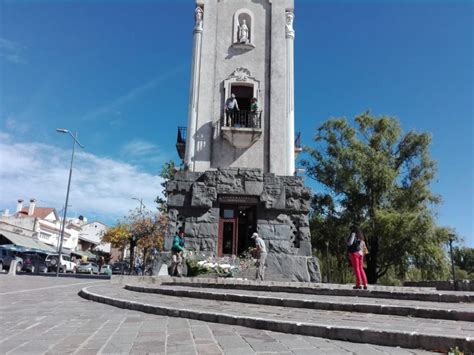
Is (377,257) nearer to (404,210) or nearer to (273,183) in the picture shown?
(404,210)

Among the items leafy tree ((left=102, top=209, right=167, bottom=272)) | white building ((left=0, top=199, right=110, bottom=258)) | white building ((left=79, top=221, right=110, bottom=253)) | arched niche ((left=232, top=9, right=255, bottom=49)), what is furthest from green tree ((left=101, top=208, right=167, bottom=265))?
white building ((left=79, top=221, right=110, bottom=253))

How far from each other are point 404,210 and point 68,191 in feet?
74.2

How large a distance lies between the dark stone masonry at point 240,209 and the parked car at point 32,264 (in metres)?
20.9

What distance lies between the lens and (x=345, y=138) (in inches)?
992

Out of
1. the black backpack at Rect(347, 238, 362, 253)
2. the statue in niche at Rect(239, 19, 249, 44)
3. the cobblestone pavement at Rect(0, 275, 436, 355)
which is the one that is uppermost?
the statue in niche at Rect(239, 19, 249, 44)

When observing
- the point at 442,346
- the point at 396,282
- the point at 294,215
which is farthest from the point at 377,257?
the point at 442,346

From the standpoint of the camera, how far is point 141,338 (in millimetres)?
4441

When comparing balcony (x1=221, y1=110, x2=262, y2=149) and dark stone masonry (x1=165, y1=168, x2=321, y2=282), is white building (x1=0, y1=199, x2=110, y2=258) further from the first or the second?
balcony (x1=221, y1=110, x2=262, y2=149)

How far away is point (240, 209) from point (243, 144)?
323 cm

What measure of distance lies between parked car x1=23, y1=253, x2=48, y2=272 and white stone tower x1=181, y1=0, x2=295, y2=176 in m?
20.8

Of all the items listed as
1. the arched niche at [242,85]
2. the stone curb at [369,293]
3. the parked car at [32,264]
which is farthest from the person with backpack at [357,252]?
the parked car at [32,264]

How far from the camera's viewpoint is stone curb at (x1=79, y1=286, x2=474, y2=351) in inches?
150

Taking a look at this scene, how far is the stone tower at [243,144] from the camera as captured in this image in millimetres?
16219

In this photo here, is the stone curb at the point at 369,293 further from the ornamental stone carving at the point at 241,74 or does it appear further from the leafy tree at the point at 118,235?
the leafy tree at the point at 118,235
